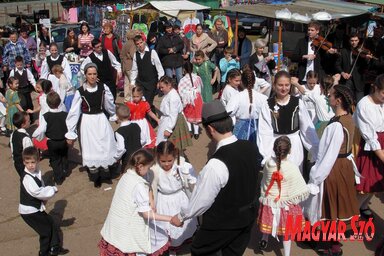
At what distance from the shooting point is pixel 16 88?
9.10 m

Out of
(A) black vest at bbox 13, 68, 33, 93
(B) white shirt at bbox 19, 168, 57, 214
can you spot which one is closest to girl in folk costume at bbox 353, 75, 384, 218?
(B) white shirt at bbox 19, 168, 57, 214

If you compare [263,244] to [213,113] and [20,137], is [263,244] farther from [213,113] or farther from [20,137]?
[20,137]

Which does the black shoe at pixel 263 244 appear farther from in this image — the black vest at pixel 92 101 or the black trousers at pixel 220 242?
the black vest at pixel 92 101

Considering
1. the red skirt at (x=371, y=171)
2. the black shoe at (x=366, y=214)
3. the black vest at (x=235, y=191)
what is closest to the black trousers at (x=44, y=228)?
the black vest at (x=235, y=191)

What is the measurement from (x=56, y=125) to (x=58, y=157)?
0.55 metres

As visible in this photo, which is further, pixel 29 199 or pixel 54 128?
pixel 54 128

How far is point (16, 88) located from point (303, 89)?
5.35m

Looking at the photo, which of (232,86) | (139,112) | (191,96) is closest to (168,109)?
(139,112)

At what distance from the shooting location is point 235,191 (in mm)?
3586

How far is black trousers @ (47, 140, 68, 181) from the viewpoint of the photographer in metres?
6.97

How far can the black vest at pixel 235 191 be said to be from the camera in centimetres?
353

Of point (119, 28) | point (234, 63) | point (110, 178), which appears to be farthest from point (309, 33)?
point (119, 28)

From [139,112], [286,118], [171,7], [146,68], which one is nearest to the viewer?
[286,118]

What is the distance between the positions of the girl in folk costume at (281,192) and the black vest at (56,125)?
335 centimetres
